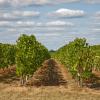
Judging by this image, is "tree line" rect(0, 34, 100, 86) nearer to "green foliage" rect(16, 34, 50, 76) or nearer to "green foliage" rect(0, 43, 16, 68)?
"green foliage" rect(16, 34, 50, 76)

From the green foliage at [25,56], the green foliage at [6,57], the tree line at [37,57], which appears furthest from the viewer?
the green foliage at [6,57]

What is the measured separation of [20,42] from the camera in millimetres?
64312

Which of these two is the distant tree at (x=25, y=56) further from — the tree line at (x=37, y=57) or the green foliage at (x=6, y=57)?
the green foliage at (x=6, y=57)

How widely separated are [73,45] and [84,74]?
633cm

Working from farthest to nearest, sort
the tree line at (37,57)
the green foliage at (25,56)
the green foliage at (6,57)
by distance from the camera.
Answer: the green foliage at (6,57) → the green foliage at (25,56) → the tree line at (37,57)

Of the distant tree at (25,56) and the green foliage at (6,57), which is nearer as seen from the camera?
the distant tree at (25,56)

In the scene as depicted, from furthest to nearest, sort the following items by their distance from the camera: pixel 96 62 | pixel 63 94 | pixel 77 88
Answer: pixel 96 62 < pixel 77 88 < pixel 63 94

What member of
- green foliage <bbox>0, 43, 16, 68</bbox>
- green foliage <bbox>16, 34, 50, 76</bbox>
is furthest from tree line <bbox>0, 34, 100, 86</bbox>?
green foliage <bbox>0, 43, 16, 68</bbox>

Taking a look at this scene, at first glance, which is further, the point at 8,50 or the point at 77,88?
the point at 8,50

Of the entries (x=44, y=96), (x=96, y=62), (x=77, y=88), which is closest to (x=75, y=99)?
(x=44, y=96)

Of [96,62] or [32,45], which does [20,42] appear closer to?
[32,45]

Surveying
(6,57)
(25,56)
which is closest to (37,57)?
(25,56)

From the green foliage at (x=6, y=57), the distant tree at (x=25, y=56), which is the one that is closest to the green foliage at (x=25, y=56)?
the distant tree at (x=25, y=56)

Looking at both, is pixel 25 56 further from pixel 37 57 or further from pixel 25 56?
pixel 37 57
